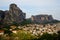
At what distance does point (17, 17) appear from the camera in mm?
65875

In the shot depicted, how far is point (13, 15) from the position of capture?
63312mm

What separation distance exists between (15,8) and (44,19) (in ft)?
71.4

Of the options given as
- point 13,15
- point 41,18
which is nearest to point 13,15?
point 13,15

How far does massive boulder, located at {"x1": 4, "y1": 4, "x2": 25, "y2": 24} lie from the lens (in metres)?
60.6

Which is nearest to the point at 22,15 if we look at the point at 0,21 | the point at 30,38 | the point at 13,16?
the point at 13,16

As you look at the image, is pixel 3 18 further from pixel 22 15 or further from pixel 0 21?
pixel 22 15

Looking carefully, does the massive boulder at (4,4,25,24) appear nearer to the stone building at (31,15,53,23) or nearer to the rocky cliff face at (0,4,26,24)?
the rocky cliff face at (0,4,26,24)

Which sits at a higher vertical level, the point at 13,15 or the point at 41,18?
the point at 13,15

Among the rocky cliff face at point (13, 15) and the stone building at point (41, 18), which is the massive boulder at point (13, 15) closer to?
the rocky cliff face at point (13, 15)

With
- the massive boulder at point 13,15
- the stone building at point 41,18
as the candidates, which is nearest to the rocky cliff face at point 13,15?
the massive boulder at point 13,15

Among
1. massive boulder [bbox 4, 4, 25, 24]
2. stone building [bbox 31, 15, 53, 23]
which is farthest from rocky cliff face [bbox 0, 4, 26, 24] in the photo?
stone building [bbox 31, 15, 53, 23]

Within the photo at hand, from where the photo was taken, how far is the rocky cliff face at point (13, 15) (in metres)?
60.5

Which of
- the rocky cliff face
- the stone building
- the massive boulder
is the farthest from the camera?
the stone building

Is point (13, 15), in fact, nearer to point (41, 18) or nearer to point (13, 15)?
point (13, 15)
